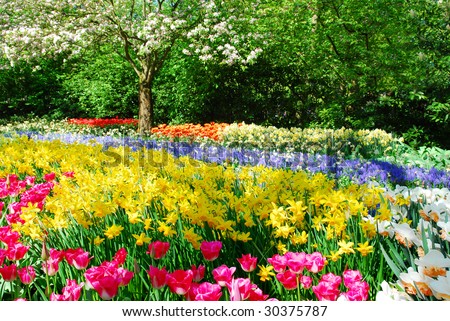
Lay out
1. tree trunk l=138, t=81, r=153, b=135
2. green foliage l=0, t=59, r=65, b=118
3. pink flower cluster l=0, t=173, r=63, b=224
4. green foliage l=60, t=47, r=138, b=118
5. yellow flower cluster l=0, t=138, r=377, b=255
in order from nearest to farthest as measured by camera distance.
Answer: yellow flower cluster l=0, t=138, r=377, b=255
pink flower cluster l=0, t=173, r=63, b=224
tree trunk l=138, t=81, r=153, b=135
green foliage l=60, t=47, r=138, b=118
green foliage l=0, t=59, r=65, b=118

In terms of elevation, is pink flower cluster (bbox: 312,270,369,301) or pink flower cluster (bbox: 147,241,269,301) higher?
pink flower cluster (bbox: 147,241,269,301)

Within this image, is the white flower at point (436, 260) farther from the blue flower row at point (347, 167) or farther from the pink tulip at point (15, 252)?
the blue flower row at point (347, 167)

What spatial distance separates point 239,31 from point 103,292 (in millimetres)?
10402

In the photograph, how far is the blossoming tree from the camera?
9.62 meters

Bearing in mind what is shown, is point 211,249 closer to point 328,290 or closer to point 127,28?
point 328,290

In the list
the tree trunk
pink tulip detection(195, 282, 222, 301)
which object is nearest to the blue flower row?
pink tulip detection(195, 282, 222, 301)

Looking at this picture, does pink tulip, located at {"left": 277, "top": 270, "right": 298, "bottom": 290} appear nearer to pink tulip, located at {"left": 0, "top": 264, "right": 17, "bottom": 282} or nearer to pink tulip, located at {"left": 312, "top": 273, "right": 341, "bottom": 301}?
pink tulip, located at {"left": 312, "top": 273, "right": 341, "bottom": 301}

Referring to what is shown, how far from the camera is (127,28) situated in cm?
1055

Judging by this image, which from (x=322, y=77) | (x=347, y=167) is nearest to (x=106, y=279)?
(x=347, y=167)

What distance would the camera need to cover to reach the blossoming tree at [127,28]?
31.6 ft

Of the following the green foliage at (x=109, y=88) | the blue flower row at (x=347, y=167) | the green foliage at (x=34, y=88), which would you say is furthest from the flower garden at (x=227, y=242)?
the green foliage at (x=34, y=88)

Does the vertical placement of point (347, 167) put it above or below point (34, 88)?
above

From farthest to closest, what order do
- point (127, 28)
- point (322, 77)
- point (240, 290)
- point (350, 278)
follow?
point (322, 77) < point (127, 28) < point (350, 278) < point (240, 290)
